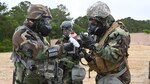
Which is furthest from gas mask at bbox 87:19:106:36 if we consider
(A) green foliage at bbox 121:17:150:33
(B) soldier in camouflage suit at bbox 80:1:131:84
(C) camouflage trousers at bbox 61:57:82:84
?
(A) green foliage at bbox 121:17:150:33

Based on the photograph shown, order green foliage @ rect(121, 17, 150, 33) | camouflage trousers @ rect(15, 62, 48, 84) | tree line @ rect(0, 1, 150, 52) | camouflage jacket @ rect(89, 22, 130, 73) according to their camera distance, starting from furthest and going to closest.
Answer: green foliage @ rect(121, 17, 150, 33), tree line @ rect(0, 1, 150, 52), camouflage trousers @ rect(15, 62, 48, 84), camouflage jacket @ rect(89, 22, 130, 73)

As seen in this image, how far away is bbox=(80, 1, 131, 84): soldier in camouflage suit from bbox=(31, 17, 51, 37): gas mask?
1.39ft

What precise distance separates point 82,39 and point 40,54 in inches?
17.9

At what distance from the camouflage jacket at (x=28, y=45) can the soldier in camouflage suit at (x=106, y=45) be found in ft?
1.45

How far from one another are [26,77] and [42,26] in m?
0.56

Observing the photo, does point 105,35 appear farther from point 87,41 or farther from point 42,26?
point 42,26

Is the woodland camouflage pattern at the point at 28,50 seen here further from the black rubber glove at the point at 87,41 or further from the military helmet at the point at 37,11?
the black rubber glove at the point at 87,41

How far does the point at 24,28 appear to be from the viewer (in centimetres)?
512

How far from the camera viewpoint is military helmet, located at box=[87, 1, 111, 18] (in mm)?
5141

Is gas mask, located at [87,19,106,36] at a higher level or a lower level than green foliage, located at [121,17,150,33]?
higher

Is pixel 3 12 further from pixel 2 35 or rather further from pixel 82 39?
pixel 82 39

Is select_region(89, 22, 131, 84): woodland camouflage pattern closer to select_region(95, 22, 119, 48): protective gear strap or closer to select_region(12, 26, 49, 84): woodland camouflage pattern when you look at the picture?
select_region(95, 22, 119, 48): protective gear strap

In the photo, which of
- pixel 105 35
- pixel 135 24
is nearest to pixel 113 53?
pixel 105 35

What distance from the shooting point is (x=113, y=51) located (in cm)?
491
